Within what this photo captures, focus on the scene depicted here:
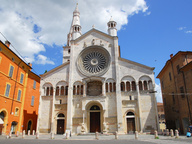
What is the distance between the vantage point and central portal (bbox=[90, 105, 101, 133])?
25438 millimetres

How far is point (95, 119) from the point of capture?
25.9 m

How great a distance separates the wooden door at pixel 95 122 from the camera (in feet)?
83.4

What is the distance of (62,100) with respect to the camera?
2705 centimetres

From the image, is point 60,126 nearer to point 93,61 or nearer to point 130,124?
point 130,124

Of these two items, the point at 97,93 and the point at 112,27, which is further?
the point at 112,27

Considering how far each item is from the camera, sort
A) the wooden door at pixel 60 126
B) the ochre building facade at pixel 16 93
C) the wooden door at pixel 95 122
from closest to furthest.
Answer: the ochre building facade at pixel 16 93 → the wooden door at pixel 95 122 → the wooden door at pixel 60 126

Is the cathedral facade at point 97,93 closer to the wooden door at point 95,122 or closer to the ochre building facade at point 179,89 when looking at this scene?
the wooden door at point 95,122

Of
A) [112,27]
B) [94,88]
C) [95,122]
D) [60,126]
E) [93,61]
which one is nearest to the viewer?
[95,122]

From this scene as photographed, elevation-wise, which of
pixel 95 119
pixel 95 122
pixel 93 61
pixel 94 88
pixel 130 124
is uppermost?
pixel 93 61

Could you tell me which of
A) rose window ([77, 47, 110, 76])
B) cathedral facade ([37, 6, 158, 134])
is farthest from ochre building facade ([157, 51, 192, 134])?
rose window ([77, 47, 110, 76])

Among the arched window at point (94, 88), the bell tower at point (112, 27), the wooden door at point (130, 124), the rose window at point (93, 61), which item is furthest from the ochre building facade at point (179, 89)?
the bell tower at point (112, 27)

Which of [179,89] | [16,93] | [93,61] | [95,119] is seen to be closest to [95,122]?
[95,119]

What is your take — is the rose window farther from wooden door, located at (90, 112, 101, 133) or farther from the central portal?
wooden door, located at (90, 112, 101, 133)

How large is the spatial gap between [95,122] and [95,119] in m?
0.45
